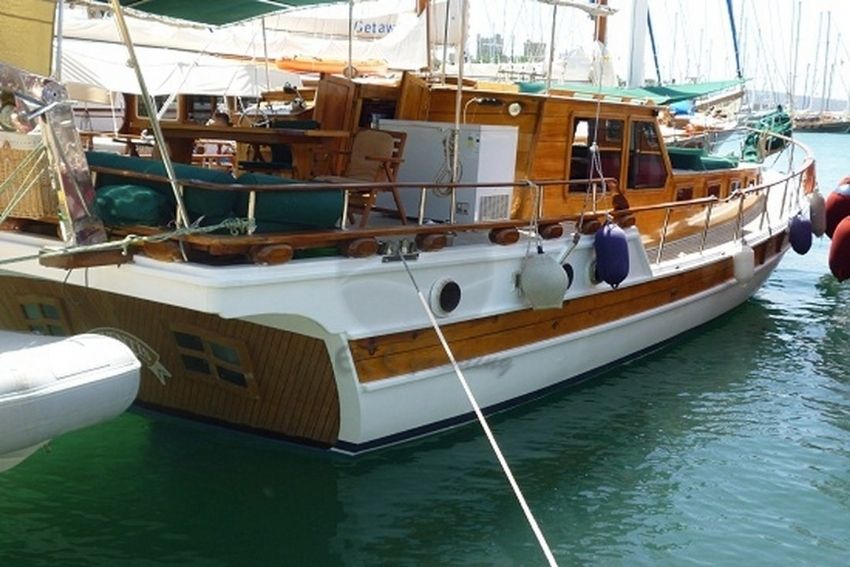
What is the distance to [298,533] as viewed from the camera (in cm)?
602

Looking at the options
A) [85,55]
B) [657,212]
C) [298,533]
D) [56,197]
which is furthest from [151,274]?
[85,55]

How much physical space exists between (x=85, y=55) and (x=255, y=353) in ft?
30.8

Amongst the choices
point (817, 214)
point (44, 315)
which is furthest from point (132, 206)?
point (817, 214)

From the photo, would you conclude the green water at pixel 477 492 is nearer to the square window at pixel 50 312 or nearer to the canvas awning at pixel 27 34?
the square window at pixel 50 312

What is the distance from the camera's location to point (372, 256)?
6180 millimetres

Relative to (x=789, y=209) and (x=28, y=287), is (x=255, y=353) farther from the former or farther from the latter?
(x=789, y=209)

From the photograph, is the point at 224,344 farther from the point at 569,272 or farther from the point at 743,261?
the point at 743,261

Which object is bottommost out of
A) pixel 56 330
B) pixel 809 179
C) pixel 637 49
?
pixel 56 330

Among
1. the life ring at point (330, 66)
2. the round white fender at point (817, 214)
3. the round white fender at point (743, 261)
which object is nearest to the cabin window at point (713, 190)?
the round white fender at point (743, 261)

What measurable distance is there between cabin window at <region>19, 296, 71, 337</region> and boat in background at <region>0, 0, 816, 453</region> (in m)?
0.04

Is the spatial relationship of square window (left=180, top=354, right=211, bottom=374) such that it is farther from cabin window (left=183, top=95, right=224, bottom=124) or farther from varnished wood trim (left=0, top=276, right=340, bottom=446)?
cabin window (left=183, top=95, right=224, bottom=124)

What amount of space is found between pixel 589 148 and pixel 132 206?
446cm

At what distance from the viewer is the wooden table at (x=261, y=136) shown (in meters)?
6.95

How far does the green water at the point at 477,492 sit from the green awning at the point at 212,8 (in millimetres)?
3335
